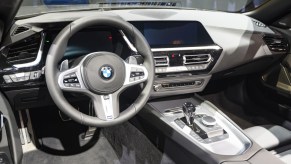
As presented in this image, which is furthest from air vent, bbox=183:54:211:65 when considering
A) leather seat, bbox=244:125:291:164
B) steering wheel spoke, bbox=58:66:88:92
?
steering wheel spoke, bbox=58:66:88:92

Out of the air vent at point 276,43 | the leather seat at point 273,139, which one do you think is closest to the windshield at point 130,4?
the air vent at point 276,43

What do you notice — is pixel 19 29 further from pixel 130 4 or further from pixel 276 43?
pixel 276 43

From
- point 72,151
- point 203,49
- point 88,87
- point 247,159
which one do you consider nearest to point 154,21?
point 203,49

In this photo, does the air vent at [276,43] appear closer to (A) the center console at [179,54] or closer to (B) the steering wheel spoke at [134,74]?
(A) the center console at [179,54]

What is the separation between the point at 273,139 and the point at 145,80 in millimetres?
876

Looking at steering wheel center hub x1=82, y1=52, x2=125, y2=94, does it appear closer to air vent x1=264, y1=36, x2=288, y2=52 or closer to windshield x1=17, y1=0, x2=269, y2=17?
windshield x1=17, y1=0, x2=269, y2=17

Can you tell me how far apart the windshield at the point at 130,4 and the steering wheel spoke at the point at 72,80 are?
30 centimetres

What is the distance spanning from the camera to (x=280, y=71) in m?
2.33

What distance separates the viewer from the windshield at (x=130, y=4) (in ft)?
5.31

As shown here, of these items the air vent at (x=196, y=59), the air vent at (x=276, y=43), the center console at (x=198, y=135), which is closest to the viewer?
the center console at (x=198, y=135)

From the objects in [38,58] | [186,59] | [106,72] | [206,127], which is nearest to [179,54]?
[186,59]

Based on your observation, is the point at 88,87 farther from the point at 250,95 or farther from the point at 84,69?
the point at 250,95

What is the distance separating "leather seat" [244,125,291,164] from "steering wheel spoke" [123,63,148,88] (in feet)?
2.35

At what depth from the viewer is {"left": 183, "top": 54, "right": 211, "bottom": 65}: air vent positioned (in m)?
1.86
